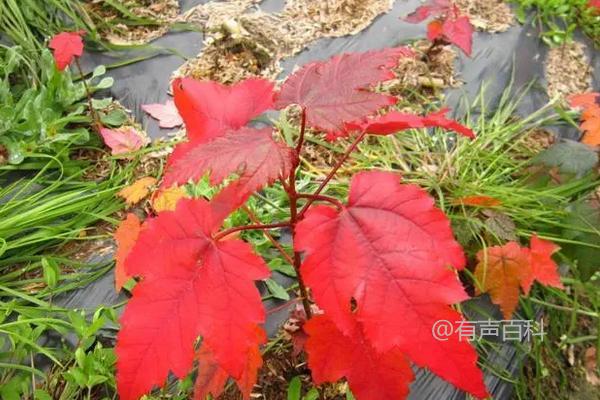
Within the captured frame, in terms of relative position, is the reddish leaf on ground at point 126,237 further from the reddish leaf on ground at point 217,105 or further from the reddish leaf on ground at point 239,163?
the reddish leaf on ground at point 239,163

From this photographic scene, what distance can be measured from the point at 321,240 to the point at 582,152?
3.60ft

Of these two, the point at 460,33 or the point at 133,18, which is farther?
the point at 133,18

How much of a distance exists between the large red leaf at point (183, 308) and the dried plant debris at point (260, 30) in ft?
4.21

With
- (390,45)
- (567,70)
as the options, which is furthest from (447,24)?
(567,70)

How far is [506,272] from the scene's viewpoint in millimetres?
1233

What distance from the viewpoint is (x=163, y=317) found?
617 mm

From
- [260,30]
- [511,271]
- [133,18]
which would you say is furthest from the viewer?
[133,18]

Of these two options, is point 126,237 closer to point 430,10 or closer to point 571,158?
point 571,158

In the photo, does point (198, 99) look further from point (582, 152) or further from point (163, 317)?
point (582, 152)

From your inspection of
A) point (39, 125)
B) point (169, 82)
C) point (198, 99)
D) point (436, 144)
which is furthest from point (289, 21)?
point (198, 99)

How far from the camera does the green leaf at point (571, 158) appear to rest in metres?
1.36

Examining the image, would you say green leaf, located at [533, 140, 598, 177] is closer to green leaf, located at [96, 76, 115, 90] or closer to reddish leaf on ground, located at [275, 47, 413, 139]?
reddish leaf on ground, located at [275, 47, 413, 139]

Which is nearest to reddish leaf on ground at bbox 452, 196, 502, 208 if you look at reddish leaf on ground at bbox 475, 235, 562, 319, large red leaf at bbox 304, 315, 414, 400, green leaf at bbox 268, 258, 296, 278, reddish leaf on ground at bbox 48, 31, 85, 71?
reddish leaf on ground at bbox 475, 235, 562, 319

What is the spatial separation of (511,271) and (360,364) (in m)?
0.68
